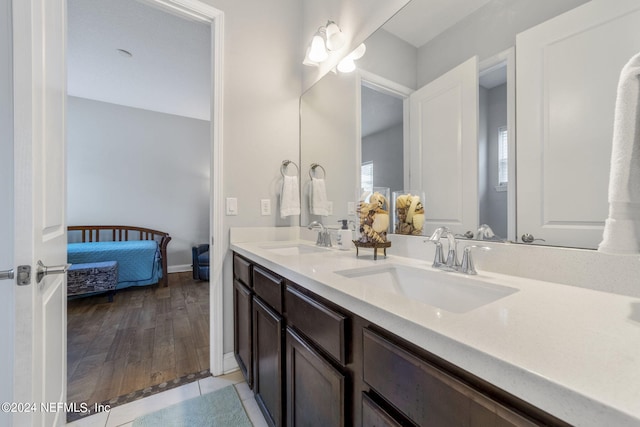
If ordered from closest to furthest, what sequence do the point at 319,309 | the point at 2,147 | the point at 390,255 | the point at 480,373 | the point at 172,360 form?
the point at 480,373
the point at 319,309
the point at 2,147
the point at 390,255
the point at 172,360

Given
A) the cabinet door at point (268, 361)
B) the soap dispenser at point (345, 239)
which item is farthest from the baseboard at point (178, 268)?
the soap dispenser at point (345, 239)

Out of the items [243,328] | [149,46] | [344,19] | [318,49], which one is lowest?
[243,328]

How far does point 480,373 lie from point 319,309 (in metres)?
0.45

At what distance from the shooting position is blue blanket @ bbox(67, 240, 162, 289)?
3.07 m

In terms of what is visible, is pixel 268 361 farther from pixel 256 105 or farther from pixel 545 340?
pixel 256 105

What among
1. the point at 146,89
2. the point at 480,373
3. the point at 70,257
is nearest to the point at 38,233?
the point at 480,373

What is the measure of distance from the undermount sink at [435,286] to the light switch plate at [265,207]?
1.11 meters

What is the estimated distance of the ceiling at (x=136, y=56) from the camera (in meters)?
2.22

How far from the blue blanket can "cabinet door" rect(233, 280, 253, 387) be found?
2.37 metres

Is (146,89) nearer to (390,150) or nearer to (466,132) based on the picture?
(390,150)

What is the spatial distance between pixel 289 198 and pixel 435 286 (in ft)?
4.16

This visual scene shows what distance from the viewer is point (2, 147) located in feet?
2.87

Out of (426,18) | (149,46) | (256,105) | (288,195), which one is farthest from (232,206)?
(149,46)

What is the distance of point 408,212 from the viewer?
1186 millimetres
